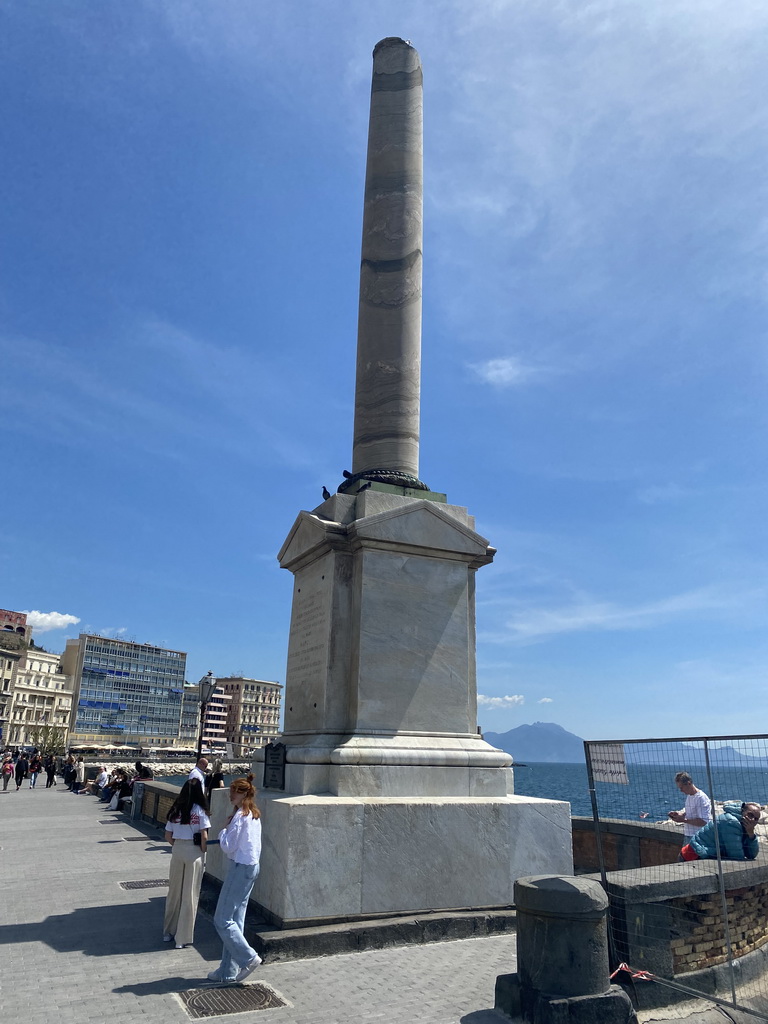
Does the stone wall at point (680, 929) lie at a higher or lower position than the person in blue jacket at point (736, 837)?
lower

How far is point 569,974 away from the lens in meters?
5.02

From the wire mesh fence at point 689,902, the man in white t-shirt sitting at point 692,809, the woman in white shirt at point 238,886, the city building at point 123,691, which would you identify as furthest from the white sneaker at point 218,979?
the city building at point 123,691

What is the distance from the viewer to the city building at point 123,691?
454ft

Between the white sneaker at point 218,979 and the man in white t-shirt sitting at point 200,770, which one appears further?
the man in white t-shirt sitting at point 200,770

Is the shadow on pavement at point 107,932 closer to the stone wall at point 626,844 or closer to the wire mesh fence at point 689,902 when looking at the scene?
the wire mesh fence at point 689,902

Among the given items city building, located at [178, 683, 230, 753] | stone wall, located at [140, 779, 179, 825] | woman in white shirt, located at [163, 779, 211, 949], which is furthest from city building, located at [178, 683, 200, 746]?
woman in white shirt, located at [163, 779, 211, 949]

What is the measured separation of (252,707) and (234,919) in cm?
16753

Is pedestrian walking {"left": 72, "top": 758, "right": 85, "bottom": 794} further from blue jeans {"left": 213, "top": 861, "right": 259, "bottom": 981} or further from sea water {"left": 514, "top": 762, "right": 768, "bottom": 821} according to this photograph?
sea water {"left": 514, "top": 762, "right": 768, "bottom": 821}

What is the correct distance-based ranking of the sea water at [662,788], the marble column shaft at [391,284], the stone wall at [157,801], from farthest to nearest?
the stone wall at [157,801]
the marble column shaft at [391,284]
the sea water at [662,788]

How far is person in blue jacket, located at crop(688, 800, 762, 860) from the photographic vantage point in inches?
256

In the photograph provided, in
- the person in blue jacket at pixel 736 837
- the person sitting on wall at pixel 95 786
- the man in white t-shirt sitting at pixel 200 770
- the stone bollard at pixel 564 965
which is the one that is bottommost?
the person sitting on wall at pixel 95 786

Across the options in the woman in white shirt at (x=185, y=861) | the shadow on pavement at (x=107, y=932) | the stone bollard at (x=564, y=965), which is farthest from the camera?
the woman in white shirt at (x=185, y=861)

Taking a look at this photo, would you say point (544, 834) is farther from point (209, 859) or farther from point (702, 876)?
point (209, 859)

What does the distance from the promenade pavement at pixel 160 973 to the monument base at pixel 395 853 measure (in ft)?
1.47
